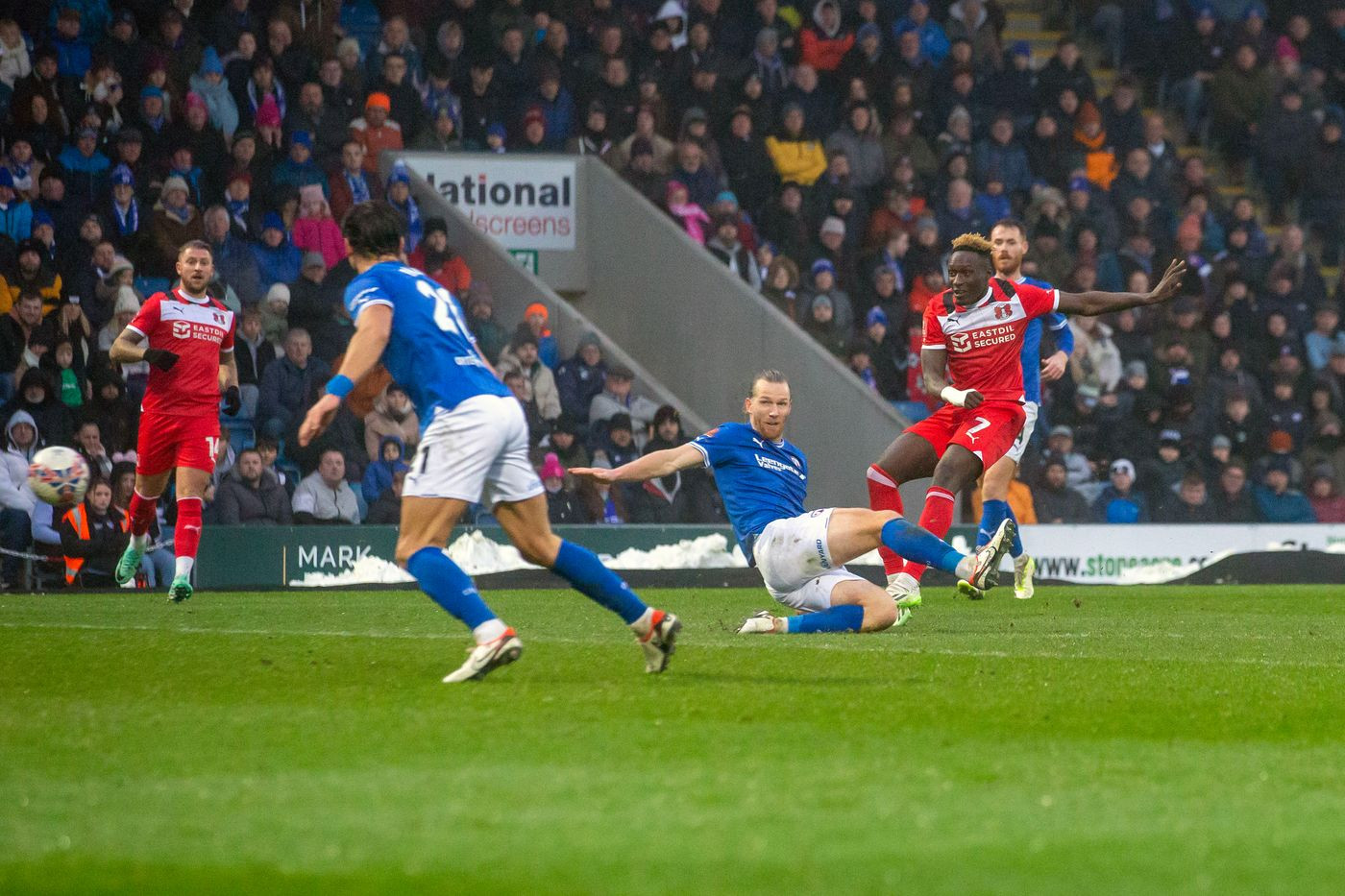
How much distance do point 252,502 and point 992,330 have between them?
6.86m

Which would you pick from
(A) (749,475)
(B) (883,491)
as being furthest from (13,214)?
(A) (749,475)

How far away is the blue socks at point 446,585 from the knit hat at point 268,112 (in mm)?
11397

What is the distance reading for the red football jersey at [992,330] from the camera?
37.9 feet

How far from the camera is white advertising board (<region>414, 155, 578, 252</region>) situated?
19.3 meters

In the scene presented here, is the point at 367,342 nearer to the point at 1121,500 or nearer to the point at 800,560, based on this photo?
the point at 800,560

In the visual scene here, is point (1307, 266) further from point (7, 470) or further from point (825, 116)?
point (7, 470)

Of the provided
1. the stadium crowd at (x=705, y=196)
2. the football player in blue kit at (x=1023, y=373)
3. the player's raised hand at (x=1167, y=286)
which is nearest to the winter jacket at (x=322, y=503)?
the stadium crowd at (x=705, y=196)

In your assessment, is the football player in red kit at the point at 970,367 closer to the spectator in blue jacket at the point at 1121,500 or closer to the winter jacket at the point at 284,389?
the winter jacket at the point at 284,389

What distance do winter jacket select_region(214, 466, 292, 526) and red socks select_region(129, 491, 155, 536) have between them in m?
3.11

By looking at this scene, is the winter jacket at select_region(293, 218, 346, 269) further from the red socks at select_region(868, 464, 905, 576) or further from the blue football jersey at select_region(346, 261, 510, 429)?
the blue football jersey at select_region(346, 261, 510, 429)

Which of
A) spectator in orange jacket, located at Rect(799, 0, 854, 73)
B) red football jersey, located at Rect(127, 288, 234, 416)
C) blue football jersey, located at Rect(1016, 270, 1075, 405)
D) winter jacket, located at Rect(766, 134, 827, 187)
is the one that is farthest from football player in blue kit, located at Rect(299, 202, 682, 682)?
spectator in orange jacket, located at Rect(799, 0, 854, 73)

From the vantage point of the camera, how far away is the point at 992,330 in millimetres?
11539

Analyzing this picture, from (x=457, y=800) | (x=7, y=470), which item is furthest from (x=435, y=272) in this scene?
(x=457, y=800)

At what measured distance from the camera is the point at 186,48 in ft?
56.6
